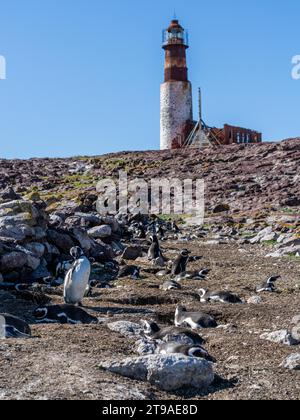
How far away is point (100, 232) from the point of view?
18.8 m

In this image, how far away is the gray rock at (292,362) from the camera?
638 centimetres

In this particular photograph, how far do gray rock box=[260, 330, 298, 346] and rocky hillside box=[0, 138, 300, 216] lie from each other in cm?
1930

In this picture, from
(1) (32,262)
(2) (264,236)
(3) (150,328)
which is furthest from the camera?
(2) (264,236)

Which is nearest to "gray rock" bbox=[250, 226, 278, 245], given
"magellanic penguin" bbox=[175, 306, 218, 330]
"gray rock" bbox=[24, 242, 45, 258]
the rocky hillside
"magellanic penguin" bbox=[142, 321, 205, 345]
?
the rocky hillside

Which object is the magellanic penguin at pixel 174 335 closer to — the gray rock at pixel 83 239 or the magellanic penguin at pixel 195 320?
the magellanic penguin at pixel 195 320

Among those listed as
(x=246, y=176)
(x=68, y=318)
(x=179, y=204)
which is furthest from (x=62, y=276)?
(x=246, y=176)

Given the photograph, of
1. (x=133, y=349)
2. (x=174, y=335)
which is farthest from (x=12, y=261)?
(x=133, y=349)

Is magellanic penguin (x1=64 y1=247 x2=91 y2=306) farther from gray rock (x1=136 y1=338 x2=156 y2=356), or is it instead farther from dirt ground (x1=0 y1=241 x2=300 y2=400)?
gray rock (x1=136 y1=338 x2=156 y2=356)

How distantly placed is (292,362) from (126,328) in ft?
8.02

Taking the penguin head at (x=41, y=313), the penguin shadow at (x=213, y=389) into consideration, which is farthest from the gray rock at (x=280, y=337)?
the penguin head at (x=41, y=313)

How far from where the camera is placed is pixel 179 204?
33656 mm

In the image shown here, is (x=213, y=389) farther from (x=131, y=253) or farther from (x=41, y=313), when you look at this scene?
(x=131, y=253)

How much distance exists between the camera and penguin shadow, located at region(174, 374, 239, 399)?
557 centimetres
